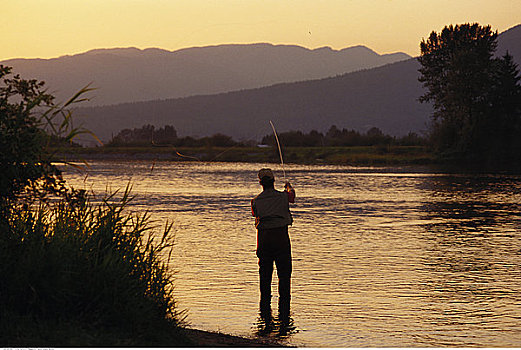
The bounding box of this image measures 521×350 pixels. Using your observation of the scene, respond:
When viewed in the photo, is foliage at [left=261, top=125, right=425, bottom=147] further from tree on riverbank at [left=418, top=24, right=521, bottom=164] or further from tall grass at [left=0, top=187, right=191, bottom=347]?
tall grass at [left=0, top=187, right=191, bottom=347]

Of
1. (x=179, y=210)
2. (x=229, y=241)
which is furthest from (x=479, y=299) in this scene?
(x=179, y=210)

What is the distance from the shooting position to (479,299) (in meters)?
11.3

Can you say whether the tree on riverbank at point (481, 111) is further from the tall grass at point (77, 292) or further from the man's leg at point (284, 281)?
the tall grass at point (77, 292)

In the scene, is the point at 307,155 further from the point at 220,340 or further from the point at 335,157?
the point at 220,340

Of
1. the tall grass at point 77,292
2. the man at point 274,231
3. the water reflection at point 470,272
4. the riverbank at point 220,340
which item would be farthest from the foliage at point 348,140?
the tall grass at point 77,292

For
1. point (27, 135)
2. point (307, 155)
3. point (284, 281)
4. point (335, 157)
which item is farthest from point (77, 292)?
point (307, 155)

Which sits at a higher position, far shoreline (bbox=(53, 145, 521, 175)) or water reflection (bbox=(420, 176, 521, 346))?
far shoreline (bbox=(53, 145, 521, 175))

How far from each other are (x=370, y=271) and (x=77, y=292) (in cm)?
750

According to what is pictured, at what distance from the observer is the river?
→ 9539 millimetres

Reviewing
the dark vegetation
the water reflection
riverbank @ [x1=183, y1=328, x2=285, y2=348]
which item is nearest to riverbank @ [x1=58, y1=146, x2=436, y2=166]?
the water reflection

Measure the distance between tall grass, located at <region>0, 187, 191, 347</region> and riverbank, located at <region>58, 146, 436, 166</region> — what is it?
55380 mm

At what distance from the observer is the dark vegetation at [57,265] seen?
23.4 feet

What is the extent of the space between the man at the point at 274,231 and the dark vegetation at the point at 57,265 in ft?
5.30

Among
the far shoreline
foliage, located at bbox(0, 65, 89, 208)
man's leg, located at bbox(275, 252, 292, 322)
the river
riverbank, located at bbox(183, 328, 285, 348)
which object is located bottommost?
the river
